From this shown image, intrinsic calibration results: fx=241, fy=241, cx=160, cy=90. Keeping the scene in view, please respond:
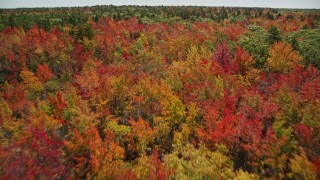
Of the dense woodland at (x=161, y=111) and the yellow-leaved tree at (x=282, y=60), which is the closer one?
the dense woodland at (x=161, y=111)

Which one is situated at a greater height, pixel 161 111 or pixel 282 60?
pixel 282 60

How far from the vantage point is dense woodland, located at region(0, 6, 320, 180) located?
19031mm

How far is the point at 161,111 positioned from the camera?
1184 inches

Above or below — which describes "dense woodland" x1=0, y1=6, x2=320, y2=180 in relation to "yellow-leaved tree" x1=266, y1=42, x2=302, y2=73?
below

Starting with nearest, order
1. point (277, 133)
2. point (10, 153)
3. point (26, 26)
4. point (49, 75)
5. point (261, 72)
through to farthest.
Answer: point (10, 153), point (277, 133), point (261, 72), point (49, 75), point (26, 26)

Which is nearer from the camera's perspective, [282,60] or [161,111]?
[161,111]

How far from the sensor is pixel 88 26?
194 ft

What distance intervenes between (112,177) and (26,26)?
210ft

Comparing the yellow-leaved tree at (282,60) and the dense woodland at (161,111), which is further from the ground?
the yellow-leaved tree at (282,60)

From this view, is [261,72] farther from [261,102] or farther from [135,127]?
[135,127]

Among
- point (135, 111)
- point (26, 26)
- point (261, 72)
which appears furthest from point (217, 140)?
point (26, 26)

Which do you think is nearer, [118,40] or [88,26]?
[88,26]

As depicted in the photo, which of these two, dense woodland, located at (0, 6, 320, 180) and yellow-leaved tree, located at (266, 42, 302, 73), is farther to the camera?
yellow-leaved tree, located at (266, 42, 302, 73)

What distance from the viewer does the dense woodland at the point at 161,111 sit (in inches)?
749
